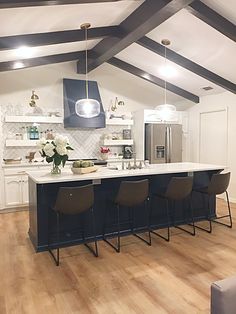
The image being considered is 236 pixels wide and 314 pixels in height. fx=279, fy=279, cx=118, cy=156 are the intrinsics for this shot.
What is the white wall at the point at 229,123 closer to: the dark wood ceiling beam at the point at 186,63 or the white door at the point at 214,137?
the white door at the point at 214,137

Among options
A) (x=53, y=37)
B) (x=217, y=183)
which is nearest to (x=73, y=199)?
(x=217, y=183)

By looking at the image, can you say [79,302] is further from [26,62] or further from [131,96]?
[131,96]

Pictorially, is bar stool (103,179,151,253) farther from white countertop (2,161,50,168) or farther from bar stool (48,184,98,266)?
white countertop (2,161,50,168)

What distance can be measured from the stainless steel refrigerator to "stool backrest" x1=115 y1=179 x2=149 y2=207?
288cm

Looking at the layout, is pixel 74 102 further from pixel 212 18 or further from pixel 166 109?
pixel 212 18

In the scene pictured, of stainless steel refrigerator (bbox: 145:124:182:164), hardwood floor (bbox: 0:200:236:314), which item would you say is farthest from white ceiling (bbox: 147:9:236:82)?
hardwood floor (bbox: 0:200:236:314)

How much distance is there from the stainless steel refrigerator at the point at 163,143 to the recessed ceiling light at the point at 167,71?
112cm

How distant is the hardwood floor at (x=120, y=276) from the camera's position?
2303mm

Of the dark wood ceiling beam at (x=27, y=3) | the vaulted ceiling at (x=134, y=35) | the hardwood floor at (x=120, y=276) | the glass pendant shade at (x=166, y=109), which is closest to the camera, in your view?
the hardwood floor at (x=120, y=276)

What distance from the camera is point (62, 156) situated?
141 inches

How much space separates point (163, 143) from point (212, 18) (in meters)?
3.20

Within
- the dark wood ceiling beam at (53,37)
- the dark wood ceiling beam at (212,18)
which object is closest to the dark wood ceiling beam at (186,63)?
the dark wood ceiling beam at (53,37)

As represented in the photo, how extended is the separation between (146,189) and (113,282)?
127cm

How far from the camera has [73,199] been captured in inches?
123
